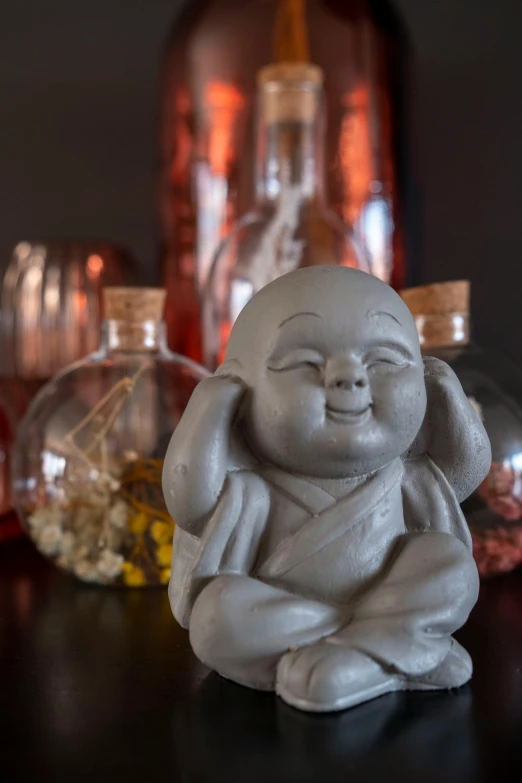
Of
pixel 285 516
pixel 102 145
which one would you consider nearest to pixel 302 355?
pixel 285 516

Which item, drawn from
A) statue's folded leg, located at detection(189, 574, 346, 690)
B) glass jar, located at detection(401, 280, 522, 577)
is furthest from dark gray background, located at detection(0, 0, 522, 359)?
statue's folded leg, located at detection(189, 574, 346, 690)

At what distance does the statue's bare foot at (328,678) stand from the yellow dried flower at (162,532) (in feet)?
1.08

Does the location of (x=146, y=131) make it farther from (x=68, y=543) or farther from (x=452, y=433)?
(x=452, y=433)

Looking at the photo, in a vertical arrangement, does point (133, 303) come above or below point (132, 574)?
above

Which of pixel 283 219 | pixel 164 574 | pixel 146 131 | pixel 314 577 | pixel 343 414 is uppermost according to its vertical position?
pixel 146 131

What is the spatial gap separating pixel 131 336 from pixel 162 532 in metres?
0.22

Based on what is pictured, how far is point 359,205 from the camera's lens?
56.2 inches

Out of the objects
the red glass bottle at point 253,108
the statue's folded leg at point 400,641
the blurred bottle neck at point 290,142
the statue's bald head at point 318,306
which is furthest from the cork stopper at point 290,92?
the statue's folded leg at point 400,641

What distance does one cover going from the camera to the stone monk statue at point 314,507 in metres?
0.69

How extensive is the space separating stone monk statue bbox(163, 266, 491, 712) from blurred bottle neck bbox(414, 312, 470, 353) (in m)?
0.30

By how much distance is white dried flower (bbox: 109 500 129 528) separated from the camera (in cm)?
100

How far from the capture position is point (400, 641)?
68 centimetres

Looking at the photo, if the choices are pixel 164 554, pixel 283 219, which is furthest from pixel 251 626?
pixel 283 219

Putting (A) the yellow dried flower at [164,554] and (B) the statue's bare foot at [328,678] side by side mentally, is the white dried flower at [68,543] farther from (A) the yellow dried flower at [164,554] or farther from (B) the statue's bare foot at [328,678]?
(B) the statue's bare foot at [328,678]
